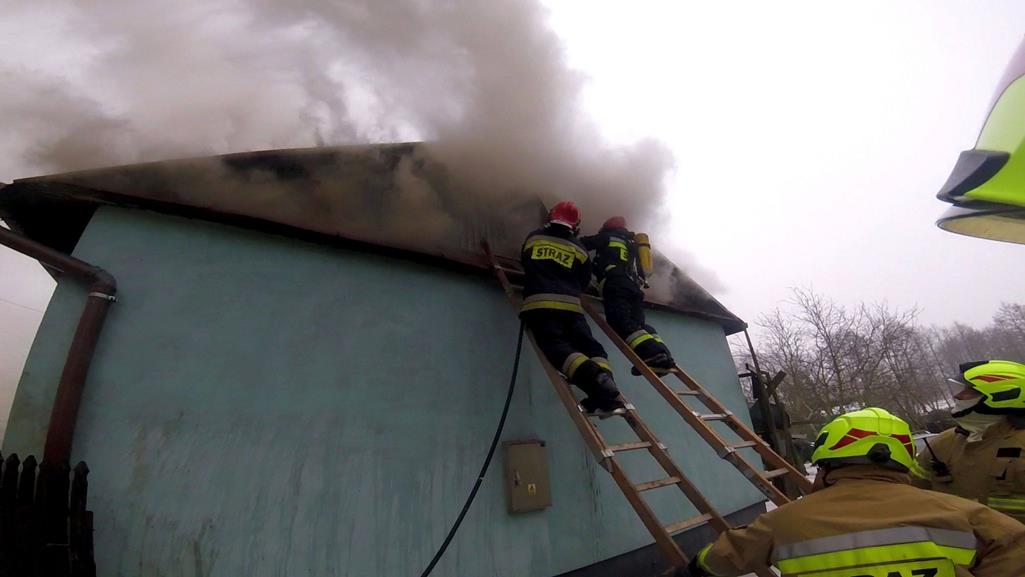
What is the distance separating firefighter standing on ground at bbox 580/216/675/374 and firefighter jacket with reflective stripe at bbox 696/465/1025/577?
195 centimetres

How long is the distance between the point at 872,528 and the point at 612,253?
2867 mm

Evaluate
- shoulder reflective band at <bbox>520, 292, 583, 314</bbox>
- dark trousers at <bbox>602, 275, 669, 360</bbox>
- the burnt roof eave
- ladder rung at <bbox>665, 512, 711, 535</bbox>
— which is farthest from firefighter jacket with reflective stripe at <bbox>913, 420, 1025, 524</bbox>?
the burnt roof eave

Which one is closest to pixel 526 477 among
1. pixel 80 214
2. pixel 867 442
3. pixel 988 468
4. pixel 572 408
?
pixel 572 408

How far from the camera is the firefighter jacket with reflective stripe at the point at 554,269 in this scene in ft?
10.9

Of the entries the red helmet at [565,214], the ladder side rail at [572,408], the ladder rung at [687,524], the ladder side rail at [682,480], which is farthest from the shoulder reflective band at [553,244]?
the ladder rung at [687,524]

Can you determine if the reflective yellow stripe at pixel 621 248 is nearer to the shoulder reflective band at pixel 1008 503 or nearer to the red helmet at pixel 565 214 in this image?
the red helmet at pixel 565 214

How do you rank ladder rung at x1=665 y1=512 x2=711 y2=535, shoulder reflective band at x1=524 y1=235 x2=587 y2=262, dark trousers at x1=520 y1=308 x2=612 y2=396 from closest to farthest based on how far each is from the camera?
ladder rung at x1=665 y1=512 x2=711 y2=535, dark trousers at x1=520 y1=308 x2=612 y2=396, shoulder reflective band at x1=524 y1=235 x2=587 y2=262

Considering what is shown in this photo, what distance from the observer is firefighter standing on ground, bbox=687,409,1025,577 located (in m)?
1.32

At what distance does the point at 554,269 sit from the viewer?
139 inches

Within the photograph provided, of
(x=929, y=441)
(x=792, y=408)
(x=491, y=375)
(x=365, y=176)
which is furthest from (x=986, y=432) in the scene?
(x=792, y=408)

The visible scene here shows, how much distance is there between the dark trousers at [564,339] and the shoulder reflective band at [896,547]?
1584 millimetres

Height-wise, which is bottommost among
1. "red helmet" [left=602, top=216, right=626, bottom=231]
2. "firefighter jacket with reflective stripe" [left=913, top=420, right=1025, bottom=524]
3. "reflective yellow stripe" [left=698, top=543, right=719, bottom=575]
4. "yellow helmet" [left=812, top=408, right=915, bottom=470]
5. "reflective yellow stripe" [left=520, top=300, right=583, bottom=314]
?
"reflective yellow stripe" [left=698, top=543, right=719, bottom=575]

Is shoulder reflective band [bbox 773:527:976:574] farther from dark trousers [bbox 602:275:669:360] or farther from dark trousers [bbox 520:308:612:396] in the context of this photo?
dark trousers [bbox 602:275:669:360]

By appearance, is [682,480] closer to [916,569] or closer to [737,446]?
[737,446]
